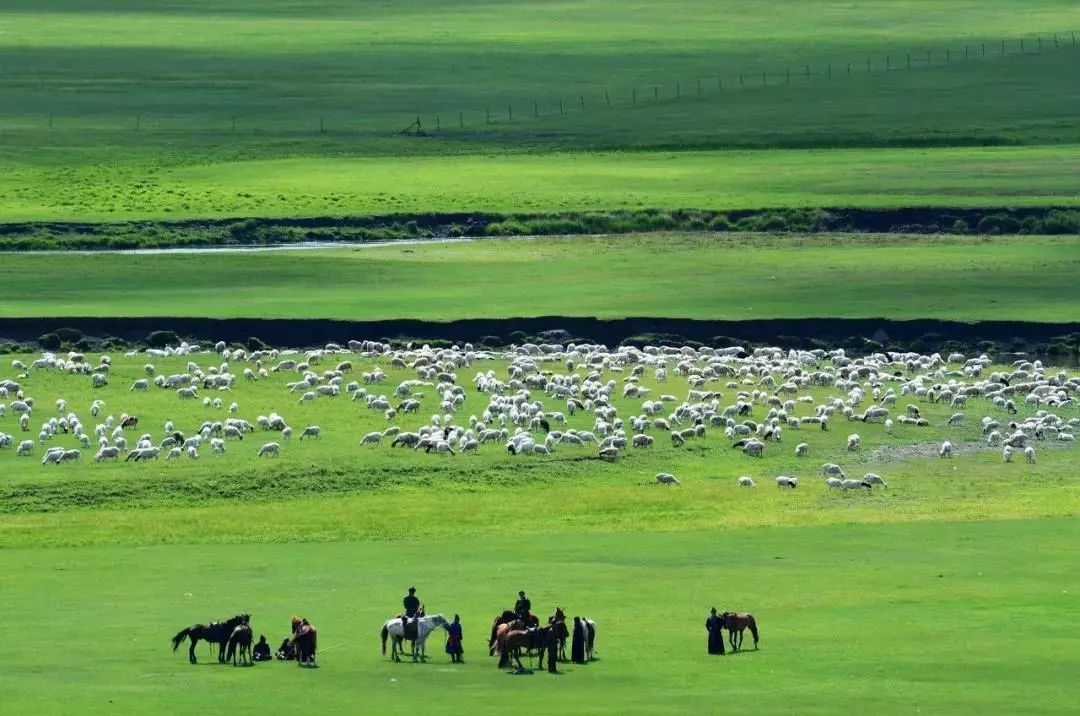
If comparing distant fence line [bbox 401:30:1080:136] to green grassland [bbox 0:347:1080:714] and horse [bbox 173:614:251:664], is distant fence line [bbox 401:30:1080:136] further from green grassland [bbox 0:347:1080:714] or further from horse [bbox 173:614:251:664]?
horse [bbox 173:614:251:664]

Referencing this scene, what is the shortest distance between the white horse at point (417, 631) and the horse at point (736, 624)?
326cm

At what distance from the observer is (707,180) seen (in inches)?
3319

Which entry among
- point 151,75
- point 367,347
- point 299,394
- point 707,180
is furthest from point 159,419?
point 151,75

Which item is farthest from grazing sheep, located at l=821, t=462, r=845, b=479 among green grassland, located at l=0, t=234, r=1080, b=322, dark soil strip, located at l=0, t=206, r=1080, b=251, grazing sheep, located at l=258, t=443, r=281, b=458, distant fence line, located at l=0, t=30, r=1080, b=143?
distant fence line, located at l=0, t=30, r=1080, b=143

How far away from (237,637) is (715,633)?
5542 millimetres

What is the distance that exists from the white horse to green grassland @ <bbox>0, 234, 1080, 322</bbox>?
108 ft

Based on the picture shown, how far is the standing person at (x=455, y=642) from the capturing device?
26266 millimetres

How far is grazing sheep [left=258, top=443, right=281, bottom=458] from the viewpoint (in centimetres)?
4156

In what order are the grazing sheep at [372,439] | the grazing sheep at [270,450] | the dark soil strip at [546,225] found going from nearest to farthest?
the grazing sheep at [270,450] < the grazing sheep at [372,439] < the dark soil strip at [546,225]

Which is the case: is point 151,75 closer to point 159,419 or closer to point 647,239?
point 647,239

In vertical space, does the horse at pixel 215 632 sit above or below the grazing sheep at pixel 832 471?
below

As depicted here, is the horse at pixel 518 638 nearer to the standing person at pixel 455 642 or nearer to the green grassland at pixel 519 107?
the standing person at pixel 455 642

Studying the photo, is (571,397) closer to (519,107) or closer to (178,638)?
(178,638)

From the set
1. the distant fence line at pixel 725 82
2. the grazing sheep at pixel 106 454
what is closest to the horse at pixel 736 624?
the grazing sheep at pixel 106 454
